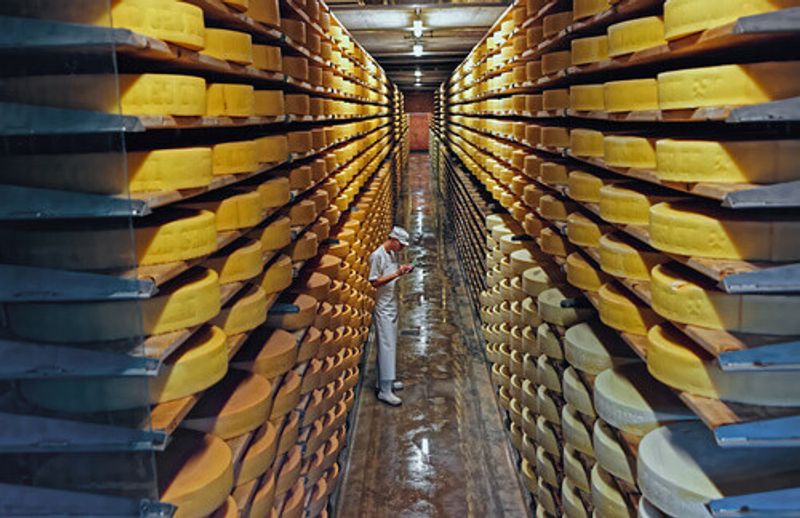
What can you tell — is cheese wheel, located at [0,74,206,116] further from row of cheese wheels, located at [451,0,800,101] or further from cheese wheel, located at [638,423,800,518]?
cheese wheel, located at [638,423,800,518]

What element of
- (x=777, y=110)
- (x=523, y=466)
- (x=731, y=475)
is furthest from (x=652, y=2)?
(x=523, y=466)

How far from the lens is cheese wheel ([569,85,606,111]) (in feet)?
12.8

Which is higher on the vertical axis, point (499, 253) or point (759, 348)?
point (759, 348)

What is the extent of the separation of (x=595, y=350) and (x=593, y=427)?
36 centimetres

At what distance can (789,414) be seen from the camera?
Answer: 95.2 inches

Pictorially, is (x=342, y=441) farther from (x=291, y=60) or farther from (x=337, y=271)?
(x=291, y=60)

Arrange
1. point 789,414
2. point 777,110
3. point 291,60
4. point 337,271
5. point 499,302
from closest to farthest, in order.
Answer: point 777,110
point 789,414
point 291,60
point 337,271
point 499,302

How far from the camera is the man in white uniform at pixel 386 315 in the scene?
736 centimetres

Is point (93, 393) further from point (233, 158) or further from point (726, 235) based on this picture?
point (726, 235)

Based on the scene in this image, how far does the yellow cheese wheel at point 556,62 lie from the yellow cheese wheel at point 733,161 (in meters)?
2.32

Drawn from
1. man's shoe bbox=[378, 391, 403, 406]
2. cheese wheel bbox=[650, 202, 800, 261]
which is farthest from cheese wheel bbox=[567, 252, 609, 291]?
man's shoe bbox=[378, 391, 403, 406]

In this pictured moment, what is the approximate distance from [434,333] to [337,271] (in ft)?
11.5

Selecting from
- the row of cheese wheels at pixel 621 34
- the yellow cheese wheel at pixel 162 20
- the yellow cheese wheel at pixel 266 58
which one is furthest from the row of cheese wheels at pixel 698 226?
the yellow cheese wheel at pixel 266 58

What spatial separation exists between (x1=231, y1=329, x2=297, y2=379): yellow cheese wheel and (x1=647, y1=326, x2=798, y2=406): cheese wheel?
1.77 m
